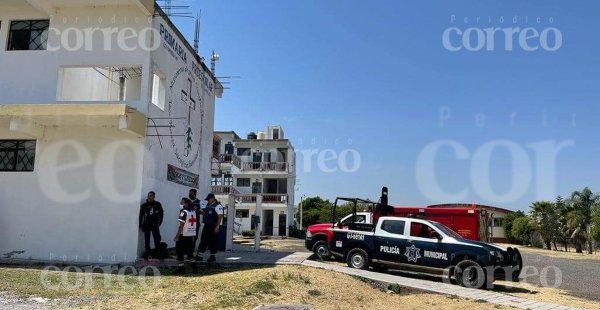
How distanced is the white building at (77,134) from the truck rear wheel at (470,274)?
8.89m

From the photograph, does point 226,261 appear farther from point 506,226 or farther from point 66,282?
point 506,226

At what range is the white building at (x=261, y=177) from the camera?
47438mm

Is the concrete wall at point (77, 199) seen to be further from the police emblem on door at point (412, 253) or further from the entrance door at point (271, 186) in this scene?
the entrance door at point (271, 186)

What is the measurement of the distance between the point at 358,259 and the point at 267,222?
34.4 meters

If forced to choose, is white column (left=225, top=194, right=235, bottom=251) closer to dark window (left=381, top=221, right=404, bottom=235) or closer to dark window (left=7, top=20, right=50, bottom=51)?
dark window (left=381, top=221, right=404, bottom=235)

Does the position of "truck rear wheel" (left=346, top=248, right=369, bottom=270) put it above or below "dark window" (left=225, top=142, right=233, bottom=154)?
below

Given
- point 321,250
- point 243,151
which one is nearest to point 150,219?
point 321,250

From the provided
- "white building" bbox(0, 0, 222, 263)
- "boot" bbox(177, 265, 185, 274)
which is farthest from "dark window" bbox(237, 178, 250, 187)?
"boot" bbox(177, 265, 185, 274)

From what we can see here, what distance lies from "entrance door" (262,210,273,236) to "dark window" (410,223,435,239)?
34.6 m

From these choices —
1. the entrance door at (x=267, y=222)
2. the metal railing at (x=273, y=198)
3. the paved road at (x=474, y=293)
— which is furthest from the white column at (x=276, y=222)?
the paved road at (x=474, y=293)

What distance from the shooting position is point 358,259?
48.3 feet

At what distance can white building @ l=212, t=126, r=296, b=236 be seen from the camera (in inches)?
1868

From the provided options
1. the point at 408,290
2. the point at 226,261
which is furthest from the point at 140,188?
the point at 408,290

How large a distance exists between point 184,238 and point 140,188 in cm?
333
